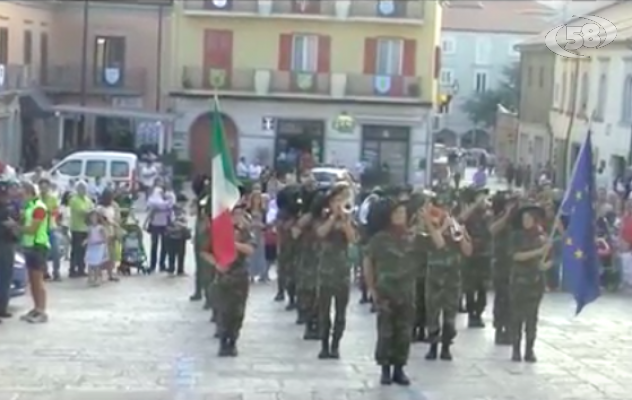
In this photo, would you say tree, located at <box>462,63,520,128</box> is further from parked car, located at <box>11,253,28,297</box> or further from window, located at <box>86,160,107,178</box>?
parked car, located at <box>11,253,28,297</box>

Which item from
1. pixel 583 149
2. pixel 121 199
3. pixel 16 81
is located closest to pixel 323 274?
pixel 583 149

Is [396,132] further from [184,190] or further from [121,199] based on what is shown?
[121,199]

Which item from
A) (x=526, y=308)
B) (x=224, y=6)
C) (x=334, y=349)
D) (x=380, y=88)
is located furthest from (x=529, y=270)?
(x=224, y=6)

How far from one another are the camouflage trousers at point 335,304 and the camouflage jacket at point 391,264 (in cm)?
158

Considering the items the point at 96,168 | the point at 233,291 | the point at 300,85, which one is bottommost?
the point at 96,168

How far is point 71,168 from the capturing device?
42.4m

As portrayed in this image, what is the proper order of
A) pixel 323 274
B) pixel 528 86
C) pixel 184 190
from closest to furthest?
pixel 323 274 < pixel 184 190 < pixel 528 86

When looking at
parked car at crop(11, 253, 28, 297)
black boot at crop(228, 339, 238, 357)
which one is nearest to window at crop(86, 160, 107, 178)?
parked car at crop(11, 253, 28, 297)

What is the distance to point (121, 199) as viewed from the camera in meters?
28.8

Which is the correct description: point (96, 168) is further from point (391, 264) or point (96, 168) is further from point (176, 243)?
point (391, 264)

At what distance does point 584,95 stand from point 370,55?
11.3 m

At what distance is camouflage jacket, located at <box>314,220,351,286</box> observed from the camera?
1588 cm

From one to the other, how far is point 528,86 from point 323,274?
43026 millimetres

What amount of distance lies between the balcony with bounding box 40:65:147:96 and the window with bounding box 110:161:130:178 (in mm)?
14228
